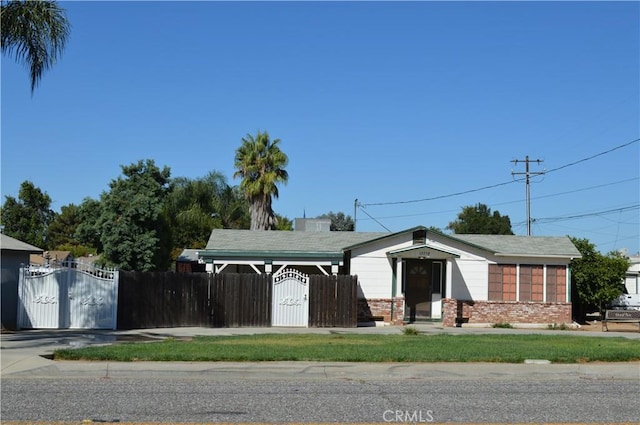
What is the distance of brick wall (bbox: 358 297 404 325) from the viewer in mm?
26484

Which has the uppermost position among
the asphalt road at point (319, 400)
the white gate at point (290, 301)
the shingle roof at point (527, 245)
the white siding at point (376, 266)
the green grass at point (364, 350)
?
the shingle roof at point (527, 245)

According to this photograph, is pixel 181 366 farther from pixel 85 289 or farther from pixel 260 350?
pixel 85 289

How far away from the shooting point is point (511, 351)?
14.7 meters

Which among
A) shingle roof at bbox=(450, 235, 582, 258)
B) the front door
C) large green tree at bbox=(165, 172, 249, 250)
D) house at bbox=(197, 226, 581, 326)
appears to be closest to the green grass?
house at bbox=(197, 226, 581, 326)

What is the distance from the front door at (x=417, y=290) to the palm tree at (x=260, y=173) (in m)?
15.2

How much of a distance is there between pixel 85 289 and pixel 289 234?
10.2 m

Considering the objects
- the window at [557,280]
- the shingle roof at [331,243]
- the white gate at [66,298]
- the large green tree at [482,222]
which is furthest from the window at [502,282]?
the large green tree at [482,222]

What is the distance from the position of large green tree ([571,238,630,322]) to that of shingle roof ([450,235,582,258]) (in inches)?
43.7

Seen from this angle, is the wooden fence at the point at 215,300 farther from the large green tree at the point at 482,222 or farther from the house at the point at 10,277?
the large green tree at the point at 482,222

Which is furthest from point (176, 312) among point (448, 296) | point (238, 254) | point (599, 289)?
point (599, 289)

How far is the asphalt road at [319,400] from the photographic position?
8.88 meters

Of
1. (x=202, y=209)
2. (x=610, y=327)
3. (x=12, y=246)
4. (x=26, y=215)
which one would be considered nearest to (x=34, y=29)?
(x=12, y=246)

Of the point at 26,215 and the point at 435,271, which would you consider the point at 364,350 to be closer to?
the point at 435,271

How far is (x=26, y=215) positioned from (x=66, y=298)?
4535 centimetres
